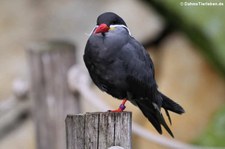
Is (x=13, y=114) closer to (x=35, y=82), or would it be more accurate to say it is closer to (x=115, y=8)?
(x=115, y=8)

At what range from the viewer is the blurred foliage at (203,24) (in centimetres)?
677

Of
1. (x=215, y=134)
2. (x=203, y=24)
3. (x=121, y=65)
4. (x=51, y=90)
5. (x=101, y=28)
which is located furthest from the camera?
(x=203, y=24)

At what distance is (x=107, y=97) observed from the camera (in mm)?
7070

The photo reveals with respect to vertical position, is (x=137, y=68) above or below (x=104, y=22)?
below

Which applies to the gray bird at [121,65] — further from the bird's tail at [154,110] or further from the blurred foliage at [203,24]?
the blurred foliage at [203,24]

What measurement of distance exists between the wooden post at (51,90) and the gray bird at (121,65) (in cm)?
116

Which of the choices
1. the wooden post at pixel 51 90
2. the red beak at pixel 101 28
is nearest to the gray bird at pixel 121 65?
the red beak at pixel 101 28

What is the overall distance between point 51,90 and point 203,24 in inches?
97.9

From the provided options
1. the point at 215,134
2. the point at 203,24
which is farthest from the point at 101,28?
the point at 203,24

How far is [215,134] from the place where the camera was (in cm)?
627

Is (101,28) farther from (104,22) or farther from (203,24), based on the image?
(203,24)

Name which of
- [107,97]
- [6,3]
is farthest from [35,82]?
[6,3]

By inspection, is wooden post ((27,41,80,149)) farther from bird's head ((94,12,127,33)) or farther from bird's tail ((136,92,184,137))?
bird's head ((94,12,127,33))

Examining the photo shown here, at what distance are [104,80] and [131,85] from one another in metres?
0.14
